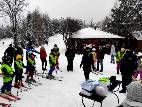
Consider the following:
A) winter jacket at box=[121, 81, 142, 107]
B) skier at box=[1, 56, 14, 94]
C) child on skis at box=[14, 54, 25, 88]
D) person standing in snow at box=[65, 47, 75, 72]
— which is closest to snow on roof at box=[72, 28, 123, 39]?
person standing in snow at box=[65, 47, 75, 72]

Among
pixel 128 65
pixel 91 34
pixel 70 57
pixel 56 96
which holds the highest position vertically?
pixel 91 34

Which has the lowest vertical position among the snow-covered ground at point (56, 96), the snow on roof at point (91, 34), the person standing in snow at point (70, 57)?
the snow-covered ground at point (56, 96)

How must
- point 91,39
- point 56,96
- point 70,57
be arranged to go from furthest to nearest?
point 91,39
point 70,57
point 56,96

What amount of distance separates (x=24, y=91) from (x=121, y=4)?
45.9 m

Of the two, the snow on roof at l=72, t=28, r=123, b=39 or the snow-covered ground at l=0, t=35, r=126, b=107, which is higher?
the snow on roof at l=72, t=28, r=123, b=39

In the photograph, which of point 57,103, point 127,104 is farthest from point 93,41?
point 127,104

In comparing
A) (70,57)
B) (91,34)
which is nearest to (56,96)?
(70,57)

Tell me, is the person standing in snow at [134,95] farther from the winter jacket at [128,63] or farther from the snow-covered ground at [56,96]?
the winter jacket at [128,63]

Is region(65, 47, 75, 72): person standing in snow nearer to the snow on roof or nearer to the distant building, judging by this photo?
the distant building

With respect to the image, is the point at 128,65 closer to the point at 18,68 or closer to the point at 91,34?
the point at 18,68

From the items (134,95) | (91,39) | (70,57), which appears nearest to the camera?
(134,95)

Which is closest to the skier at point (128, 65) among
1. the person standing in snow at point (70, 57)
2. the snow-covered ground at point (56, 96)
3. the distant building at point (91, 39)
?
the snow-covered ground at point (56, 96)

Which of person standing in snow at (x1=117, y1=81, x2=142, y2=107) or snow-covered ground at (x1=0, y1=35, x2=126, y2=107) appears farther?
snow-covered ground at (x1=0, y1=35, x2=126, y2=107)

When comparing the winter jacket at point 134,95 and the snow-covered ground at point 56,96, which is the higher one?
the winter jacket at point 134,95
